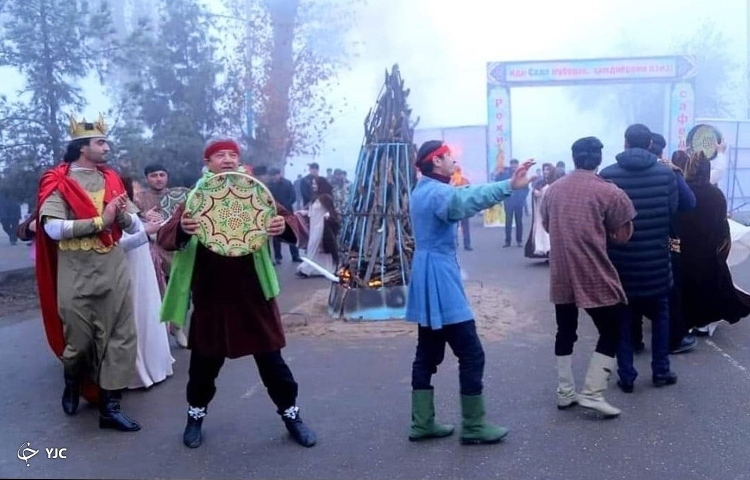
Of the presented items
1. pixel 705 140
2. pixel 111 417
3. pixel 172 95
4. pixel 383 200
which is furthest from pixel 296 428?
pixel 172 95

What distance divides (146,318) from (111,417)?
1.06 meters

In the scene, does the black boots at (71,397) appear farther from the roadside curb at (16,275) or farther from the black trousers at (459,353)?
the roadside curb at (16,275)

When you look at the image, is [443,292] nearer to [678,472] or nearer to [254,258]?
[254,258]

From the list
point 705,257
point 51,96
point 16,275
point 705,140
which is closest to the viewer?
point 705,257

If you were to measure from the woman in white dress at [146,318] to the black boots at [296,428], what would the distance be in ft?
5.38

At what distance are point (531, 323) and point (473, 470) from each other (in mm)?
3665

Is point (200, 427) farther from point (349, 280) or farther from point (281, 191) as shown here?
point (281, 191)

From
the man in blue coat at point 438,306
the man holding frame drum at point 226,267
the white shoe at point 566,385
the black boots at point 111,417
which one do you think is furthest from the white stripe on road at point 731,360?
the black boots at point 111,417

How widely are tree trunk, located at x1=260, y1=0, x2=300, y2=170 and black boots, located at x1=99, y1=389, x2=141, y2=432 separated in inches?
531

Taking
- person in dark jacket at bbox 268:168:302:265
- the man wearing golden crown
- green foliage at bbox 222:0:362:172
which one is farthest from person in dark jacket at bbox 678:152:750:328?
green foliage at bbox 222:0:362:172

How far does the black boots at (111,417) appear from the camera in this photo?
15.2ft

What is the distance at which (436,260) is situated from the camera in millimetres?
4176

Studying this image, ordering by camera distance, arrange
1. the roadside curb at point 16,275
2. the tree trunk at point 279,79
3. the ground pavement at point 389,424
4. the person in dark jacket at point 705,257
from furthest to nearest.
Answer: the tree trunk at point 279,79 < the roadside curb at point 16,275 < the person in dark jacket at point 705,257 < the ground pavement at point 389,424

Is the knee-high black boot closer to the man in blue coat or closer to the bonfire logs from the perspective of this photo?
the man in blue coat
